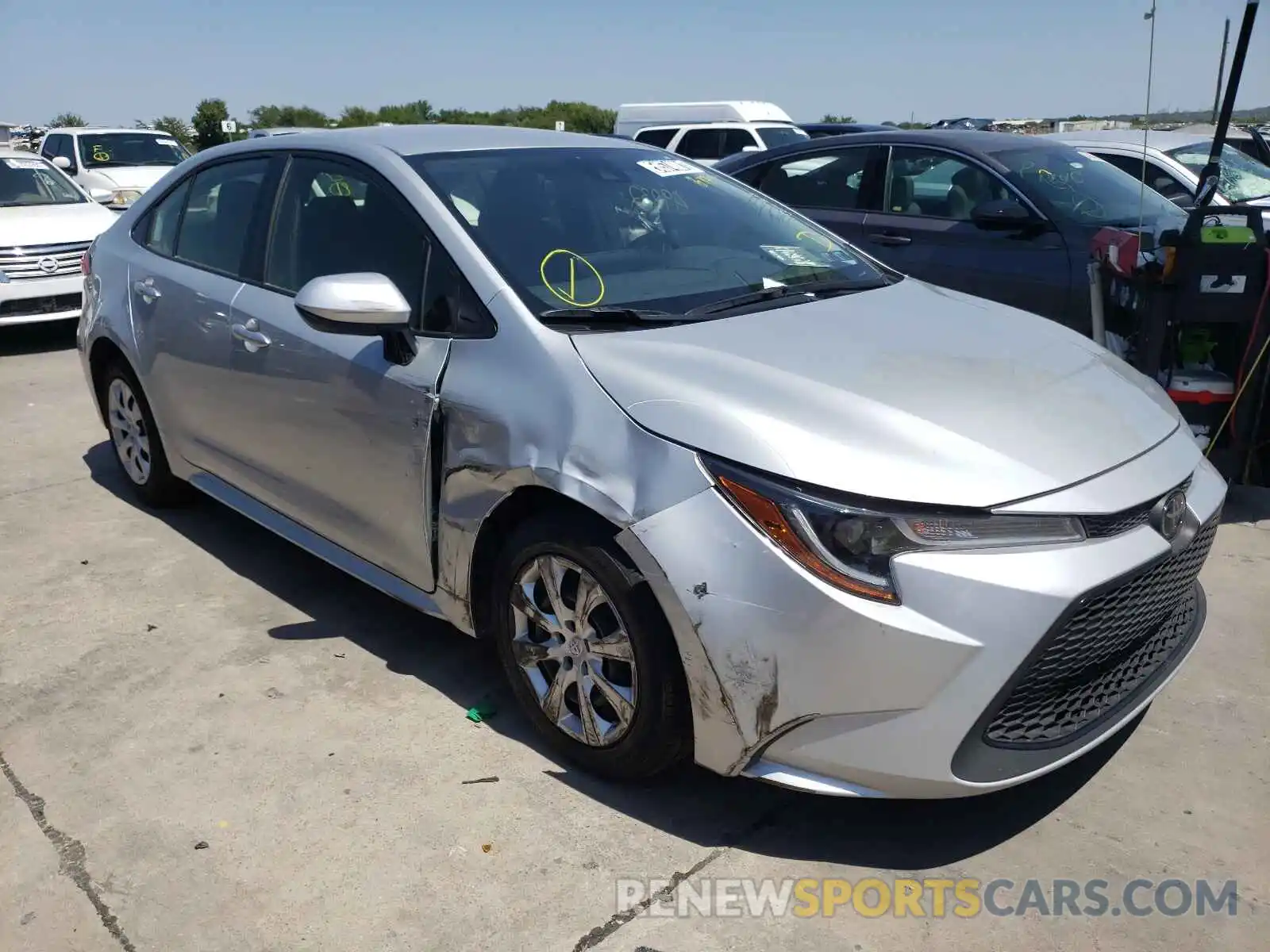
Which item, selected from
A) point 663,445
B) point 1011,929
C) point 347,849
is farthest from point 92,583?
point 1011,929

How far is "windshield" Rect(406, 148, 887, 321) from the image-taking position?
318 centimetres

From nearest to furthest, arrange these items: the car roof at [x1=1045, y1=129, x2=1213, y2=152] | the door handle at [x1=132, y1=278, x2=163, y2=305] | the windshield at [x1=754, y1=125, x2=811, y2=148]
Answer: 1. the door handle at [x1=132, y1=278, x2=163, y2=305]
2. the car roof at [x1=1045, y1=129, x2=1213, y2=152]
3. the windshield at [x1=754, y1=125, x2=811, y2=148]

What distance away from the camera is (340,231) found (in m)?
3.64

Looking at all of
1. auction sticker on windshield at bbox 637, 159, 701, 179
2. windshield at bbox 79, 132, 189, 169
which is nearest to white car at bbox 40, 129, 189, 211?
windshield at bbox 79, 132, 189, 169

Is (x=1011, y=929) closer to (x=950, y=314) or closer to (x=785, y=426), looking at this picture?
(x=785, y=426)

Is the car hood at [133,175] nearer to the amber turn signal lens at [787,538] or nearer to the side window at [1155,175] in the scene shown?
the side window at [1155,175]

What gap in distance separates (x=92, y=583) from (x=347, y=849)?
221 centimetres

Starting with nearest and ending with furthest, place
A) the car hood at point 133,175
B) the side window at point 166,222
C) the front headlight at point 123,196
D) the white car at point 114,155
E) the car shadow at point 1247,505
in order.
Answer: the side window at point 166,222, the car shadow at point 1247,505, the front headlight at point 123,196, the car hood at point 133,175, the white car at point 114,155

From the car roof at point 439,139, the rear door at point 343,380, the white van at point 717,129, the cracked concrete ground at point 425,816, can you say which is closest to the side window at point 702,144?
the white van at point 717,129

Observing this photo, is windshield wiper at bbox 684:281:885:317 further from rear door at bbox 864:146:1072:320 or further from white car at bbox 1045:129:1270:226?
white car at bbox 1045:129:1270:226

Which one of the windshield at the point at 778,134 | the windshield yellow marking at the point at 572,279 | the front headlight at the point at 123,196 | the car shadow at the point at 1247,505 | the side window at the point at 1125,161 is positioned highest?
the windshield at the point at 778,134

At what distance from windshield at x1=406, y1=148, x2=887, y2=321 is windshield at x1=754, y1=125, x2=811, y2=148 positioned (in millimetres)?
13149

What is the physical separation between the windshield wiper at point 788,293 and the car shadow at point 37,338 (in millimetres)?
7543

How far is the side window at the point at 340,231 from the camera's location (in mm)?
3342
